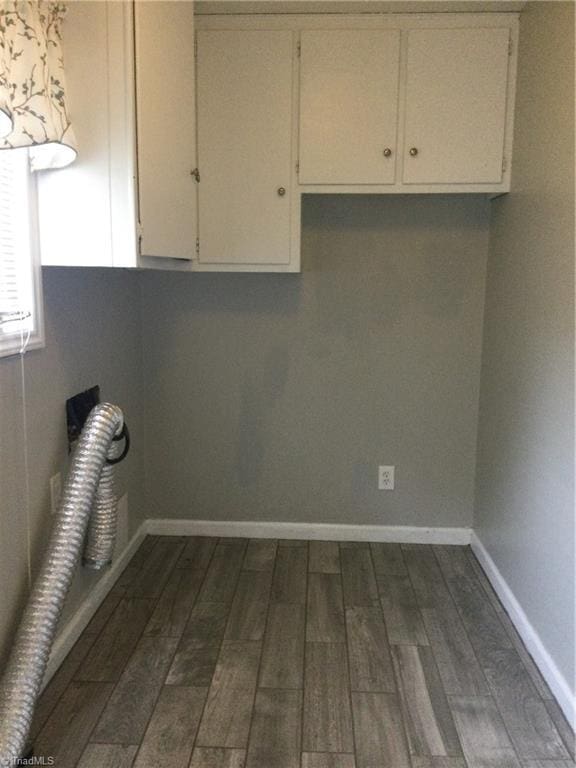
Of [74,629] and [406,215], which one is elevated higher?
[406,215]

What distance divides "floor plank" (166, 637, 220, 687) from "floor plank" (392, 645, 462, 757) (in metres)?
0.64

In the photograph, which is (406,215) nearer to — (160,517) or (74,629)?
(160,517)

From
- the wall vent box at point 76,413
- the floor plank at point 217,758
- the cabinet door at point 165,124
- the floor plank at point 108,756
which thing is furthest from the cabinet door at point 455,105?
the floor plank at point 108,756

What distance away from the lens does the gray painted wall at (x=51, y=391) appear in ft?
5.90

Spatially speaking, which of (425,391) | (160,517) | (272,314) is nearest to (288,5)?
(272,314)

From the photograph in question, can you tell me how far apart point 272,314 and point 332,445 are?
2.36 feet

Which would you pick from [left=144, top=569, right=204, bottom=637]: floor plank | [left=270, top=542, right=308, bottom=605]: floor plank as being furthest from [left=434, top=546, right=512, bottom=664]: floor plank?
[left=144, top=569, right=204, bottom=637]: floor plank

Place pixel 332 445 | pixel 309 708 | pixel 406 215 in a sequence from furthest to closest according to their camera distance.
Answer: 1. pixel 332 445
2. pixel 406 215
3. pixel 309 708

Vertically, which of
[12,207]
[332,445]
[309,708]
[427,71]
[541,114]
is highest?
[427,71]

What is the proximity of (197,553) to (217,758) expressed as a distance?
52.4 inches

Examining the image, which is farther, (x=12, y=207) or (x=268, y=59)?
(x=268, y=59)

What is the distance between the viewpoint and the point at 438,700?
6.51 ft

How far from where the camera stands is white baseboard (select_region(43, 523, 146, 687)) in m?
2.10

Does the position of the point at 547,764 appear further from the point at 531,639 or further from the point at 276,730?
the point at 276,730
